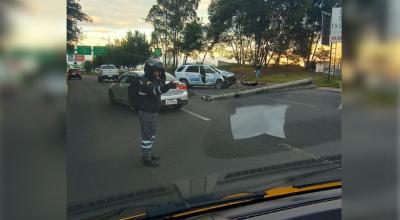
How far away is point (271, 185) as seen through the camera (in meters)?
3.04

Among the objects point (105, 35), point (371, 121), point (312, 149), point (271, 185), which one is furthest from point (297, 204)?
point (371, 121)

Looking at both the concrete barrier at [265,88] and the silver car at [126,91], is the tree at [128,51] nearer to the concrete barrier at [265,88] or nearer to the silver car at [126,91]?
the silver car at [126,91]

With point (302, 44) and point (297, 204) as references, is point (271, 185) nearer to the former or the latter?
point (297, 204)

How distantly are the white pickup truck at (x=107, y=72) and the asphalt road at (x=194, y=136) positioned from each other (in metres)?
0.04

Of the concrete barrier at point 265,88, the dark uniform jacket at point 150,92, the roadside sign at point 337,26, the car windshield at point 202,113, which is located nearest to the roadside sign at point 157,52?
the car windshield at point 202,113

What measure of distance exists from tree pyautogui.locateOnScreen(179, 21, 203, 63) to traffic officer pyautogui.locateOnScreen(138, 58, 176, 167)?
20cm

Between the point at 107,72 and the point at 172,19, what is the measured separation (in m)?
0.46

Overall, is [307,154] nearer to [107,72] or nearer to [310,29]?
[310,29]

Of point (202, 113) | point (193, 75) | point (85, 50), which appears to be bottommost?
point (202, 113)

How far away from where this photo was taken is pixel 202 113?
2934 millimetres

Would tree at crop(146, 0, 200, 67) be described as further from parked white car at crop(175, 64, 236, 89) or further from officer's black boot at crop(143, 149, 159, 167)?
officer's black boot at crop(143, 149, 159, 167)

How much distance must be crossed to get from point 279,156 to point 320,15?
39.2 inches

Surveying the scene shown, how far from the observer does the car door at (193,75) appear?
2754mm

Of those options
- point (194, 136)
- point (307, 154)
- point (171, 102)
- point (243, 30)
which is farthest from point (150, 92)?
point (307, 154)
